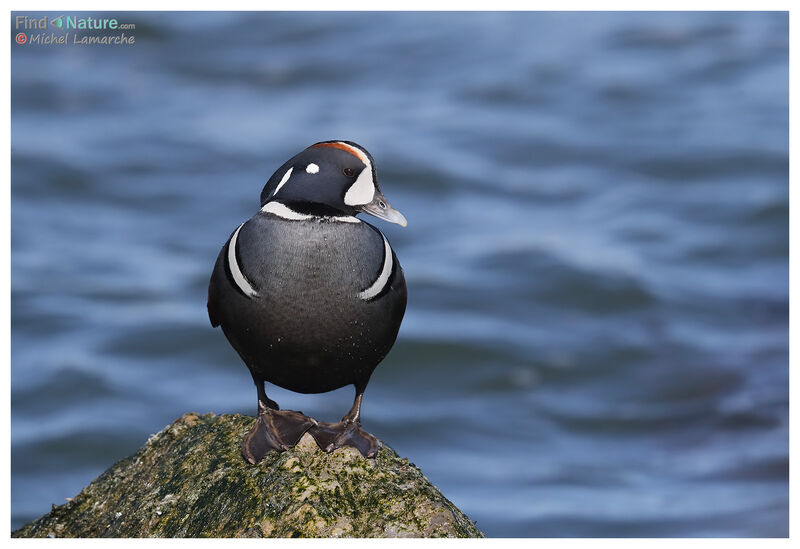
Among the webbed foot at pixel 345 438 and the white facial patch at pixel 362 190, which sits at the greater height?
the white facial patch at pixel 362 190

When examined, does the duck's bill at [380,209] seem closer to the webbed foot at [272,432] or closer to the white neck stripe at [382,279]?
the white neck stripe at [382,279]

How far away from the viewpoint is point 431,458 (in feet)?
51.1

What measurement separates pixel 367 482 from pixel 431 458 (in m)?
9.03

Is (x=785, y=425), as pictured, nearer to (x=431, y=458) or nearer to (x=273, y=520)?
(x=431, y=458)

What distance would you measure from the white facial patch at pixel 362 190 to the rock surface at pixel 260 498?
1.31m

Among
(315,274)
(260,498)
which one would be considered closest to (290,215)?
(315,274)

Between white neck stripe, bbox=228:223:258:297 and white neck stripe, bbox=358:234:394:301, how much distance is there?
562 millimetres

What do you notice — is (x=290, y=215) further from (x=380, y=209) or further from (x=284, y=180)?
(x=380, y=209)

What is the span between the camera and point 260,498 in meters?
6.57

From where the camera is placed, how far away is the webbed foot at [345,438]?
6.78 meters

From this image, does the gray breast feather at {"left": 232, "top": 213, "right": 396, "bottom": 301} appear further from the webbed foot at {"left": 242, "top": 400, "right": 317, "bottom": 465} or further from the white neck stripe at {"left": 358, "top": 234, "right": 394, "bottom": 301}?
the webbed foot at {"left": 242, "top": 400, "right": 317, "bottom": 465}

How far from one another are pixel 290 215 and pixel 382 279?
0.58 m

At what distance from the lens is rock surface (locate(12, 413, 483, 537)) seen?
21.1ft

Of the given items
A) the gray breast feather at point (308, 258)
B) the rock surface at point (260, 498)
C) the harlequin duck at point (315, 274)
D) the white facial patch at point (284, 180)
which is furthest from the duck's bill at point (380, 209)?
the rock surface at point (260, 498)
